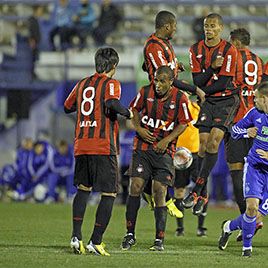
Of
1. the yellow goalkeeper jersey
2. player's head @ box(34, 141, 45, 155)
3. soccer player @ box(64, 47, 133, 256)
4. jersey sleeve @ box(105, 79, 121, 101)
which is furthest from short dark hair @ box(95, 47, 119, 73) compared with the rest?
player's head @ box(34, 141, 45, 155)

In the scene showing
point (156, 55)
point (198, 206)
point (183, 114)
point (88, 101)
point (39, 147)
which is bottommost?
point (39, 147)

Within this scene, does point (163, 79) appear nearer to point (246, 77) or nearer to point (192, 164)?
point (246, 77)

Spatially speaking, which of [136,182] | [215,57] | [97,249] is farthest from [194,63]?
[97,249]

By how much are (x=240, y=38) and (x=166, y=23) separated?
A: 138 cm

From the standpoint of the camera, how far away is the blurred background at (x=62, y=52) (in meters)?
23.6

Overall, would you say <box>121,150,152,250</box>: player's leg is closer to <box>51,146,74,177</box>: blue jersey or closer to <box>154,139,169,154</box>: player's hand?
<box>154,139,169,154</box>: player's hand

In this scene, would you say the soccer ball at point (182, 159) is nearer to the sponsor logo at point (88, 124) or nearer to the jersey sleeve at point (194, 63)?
the jersey sleeve at point (194, 63)

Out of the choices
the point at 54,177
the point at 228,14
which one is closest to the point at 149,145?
the point at 54,177

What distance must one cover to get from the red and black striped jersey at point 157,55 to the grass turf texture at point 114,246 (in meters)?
2.07

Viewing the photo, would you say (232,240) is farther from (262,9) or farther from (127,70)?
(262,9)

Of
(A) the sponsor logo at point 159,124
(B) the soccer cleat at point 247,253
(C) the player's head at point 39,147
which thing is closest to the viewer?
(B) the soccer cleat at point 247,253

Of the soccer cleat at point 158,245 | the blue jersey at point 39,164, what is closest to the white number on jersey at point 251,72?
the soccer cleat at point 158,245

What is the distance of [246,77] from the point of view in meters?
12.9

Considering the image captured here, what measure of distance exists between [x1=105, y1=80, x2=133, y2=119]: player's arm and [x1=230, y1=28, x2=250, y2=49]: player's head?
3.02m
